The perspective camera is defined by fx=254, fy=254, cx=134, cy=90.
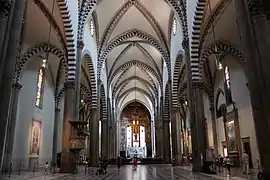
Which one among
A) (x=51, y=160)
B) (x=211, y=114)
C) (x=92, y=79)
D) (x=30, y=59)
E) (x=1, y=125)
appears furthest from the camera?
(x=211, y=114)

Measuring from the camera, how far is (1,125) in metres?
6.29

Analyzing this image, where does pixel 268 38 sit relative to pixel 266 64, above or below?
above

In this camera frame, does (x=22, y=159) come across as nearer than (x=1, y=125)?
No

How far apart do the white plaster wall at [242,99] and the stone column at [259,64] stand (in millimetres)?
12370

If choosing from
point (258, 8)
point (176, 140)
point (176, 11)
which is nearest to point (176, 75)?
point (176, 140)

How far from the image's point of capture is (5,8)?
670cm

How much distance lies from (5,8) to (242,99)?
17.6 meters

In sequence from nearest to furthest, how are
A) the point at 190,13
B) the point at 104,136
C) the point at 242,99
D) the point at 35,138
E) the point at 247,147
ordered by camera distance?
the point at 190,13
the point at 247,147
the point at 242,99
the point at 35,138
the point at 104,136

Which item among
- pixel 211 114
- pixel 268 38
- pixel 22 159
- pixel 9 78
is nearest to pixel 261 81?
pixel 268 38

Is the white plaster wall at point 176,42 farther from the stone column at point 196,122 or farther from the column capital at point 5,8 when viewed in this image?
the column capital at point 5,8

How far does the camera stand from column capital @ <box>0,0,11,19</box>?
21.8ft

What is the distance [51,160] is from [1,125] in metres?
19.1

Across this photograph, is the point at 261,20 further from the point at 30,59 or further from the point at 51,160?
the point at 51,160

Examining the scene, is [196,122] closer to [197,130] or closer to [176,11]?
[197,130]
